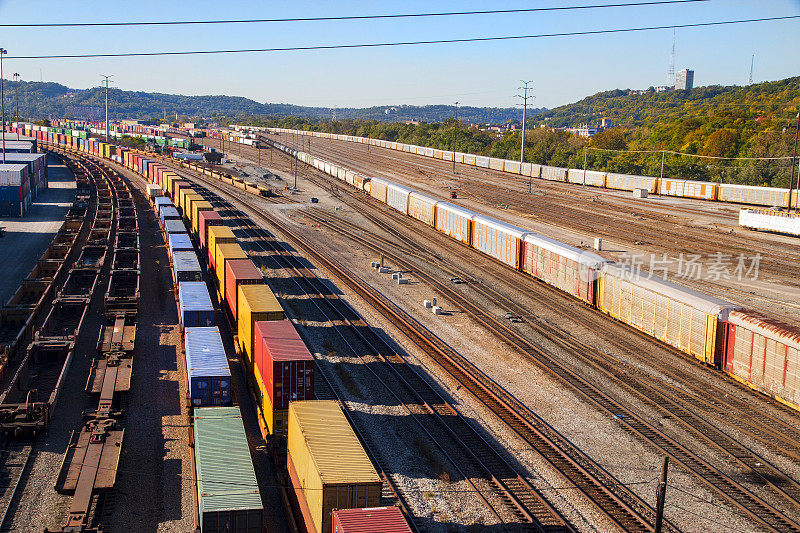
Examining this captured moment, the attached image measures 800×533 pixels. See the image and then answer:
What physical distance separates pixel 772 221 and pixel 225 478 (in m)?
62.8

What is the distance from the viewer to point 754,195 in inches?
3162

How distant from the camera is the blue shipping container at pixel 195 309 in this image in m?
32.1

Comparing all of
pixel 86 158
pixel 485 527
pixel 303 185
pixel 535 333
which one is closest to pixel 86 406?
pixel 485 527

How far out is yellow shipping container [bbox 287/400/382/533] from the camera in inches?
662

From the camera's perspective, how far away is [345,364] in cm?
3306

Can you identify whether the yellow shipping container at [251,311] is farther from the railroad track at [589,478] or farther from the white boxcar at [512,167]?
the white boxcar at [512,167]

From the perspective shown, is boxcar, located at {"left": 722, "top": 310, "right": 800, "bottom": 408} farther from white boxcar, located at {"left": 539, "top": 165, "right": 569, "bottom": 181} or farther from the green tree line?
white boxcar, located at {"left": 539, "top": 165, "right": 569, "bottom": 181}

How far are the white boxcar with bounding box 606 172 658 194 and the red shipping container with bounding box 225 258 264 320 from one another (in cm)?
6818

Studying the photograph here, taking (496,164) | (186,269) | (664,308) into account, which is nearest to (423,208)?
(186,269)

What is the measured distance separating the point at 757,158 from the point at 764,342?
85021 millimetres

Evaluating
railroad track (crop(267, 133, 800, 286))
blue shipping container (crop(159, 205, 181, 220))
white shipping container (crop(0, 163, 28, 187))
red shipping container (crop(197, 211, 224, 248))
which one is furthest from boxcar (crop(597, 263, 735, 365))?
white shipping container (crop(0, 163, 28, 187))

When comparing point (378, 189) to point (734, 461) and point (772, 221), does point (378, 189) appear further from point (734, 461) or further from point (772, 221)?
point (734, 461)

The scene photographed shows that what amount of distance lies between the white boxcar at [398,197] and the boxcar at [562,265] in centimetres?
3083

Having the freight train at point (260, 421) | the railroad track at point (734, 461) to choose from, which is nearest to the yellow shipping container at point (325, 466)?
the freight train at point (260, 421)
